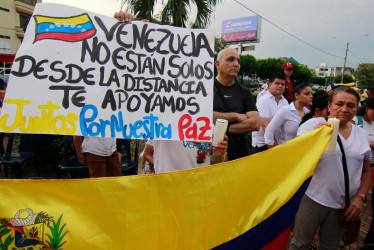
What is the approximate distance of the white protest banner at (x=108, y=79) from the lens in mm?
1308

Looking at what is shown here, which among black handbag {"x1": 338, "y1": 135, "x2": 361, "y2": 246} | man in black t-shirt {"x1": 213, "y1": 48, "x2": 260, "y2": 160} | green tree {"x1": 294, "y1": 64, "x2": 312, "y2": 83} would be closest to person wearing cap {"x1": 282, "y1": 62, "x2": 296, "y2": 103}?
man in black t-shirt {"x1": 213, "y1": 48, "x2": 260, "y2": 160}

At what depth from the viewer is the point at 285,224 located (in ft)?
5.23

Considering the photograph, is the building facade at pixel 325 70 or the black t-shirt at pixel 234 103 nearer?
the black t-shirt at pixel 234 103

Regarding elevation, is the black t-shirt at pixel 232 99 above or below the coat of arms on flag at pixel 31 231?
above

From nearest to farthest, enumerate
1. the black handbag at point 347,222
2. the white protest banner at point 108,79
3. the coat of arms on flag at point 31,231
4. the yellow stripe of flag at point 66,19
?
the coat of arms on flag at point 31,231 → the white protest banner at point 108,79 → the yellow stripe of flag at point 66,19 → the black handbag at point 347,222

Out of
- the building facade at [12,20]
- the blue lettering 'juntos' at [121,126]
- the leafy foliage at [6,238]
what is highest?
the building facade at [12,20]

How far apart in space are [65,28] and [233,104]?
1.55m

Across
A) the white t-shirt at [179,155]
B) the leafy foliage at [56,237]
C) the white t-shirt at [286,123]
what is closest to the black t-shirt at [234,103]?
the white t-shirt at [286,123]

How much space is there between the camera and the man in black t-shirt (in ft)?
7.47

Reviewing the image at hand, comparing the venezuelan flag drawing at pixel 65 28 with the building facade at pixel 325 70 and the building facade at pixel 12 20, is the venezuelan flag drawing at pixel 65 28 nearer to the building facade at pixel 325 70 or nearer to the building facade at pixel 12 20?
the building facade at pixel 12 20

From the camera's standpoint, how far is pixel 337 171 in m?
1.84

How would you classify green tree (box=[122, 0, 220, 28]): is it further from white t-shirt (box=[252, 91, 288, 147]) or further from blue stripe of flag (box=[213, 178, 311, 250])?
blue stripe of flag (box=[213, 178, 311, 250])

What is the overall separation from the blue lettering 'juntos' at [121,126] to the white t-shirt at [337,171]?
46.2 inches

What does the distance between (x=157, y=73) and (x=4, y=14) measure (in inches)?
1501
